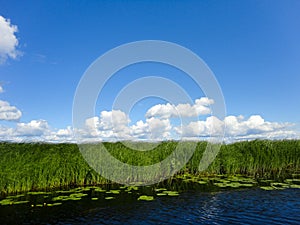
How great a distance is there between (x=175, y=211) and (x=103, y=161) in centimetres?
659

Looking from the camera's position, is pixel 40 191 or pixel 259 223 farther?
pixel 40 191

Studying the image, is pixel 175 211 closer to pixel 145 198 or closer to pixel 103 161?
pixel 145 198

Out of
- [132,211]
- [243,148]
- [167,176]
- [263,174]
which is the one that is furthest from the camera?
[243,148]

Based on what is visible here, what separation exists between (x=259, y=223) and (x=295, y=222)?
109cm

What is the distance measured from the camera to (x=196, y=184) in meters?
15.6

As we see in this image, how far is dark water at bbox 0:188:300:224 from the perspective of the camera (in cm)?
951

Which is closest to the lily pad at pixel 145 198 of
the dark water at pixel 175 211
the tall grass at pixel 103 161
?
the dark water at pixel 175 211

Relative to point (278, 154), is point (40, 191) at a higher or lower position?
lower

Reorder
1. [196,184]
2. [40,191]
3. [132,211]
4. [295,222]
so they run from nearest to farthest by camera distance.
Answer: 1. [295,222]
2. [132,211]
3. [40,191]
4. [196,184]

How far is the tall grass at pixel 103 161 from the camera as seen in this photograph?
14109mm

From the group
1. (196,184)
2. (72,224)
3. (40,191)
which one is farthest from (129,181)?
(72,224)

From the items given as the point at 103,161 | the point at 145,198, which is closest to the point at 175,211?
the point at 145,198

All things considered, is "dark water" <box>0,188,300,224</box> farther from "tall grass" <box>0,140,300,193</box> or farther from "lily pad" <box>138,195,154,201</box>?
"tall grass" <box>0,140,300,193</box>

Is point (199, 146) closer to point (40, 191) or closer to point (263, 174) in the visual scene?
point (263, 174)
